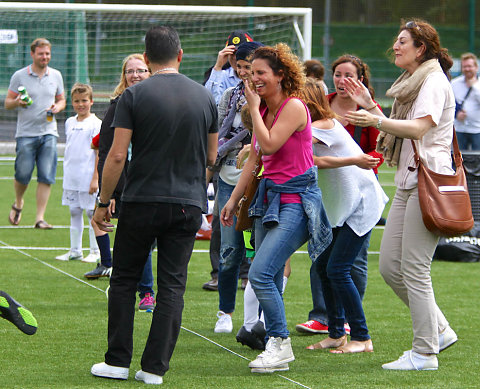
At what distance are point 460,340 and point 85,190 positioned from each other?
4158mm

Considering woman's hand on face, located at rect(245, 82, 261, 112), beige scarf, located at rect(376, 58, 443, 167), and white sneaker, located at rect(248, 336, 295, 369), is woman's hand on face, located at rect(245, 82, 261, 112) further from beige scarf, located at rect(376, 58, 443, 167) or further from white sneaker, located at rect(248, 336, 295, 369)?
white sneaker, located at rect(248, 336, 295, 369)

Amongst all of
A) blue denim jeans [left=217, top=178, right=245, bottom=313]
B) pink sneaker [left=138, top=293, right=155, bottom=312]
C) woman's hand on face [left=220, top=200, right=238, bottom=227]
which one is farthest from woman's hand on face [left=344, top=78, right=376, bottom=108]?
pink sneaker [left=138, top=293, right=155, bottom=312]

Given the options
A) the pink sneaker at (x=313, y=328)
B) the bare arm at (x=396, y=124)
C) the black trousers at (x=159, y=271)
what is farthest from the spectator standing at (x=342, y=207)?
the black trousers at (x=159, y=271)

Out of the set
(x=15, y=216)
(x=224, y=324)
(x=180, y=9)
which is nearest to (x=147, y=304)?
(x=224, y=324)

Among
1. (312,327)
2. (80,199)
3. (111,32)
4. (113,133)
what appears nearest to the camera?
(113,133)

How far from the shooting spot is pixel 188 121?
5.10 meters

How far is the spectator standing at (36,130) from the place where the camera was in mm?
11977

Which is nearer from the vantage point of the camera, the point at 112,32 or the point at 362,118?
the point at 362,118

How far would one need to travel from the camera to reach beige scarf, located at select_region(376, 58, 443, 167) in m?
5.44

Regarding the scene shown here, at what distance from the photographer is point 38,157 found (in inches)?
478

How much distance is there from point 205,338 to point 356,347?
3.48 ft

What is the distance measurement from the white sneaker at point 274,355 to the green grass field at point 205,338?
0.07 meters

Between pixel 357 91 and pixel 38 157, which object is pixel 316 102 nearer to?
pixel 357 91

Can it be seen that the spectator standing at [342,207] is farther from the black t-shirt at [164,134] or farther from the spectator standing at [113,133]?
the spectator standing at [113,133]
